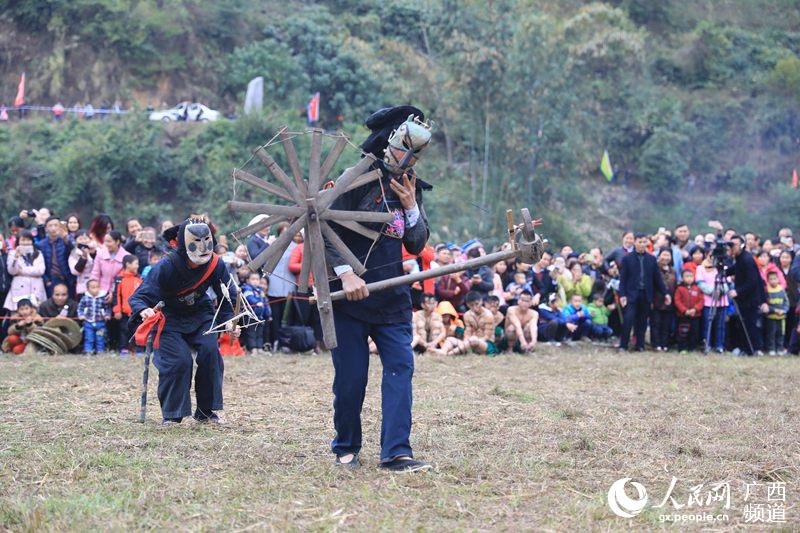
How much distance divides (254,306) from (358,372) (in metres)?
7.65

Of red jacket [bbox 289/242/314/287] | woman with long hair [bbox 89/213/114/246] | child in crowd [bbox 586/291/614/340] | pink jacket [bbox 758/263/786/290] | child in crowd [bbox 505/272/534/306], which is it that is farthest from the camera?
child in crowd [bbox 586/291/614/340]

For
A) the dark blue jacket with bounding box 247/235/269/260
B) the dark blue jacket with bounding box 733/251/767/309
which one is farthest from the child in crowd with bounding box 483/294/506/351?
the dark blue jacket with bounding box 733/251/767/309

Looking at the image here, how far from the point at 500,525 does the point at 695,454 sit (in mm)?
2329

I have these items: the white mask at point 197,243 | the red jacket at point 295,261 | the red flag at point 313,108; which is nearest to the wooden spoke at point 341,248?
the white mask at point 197,243

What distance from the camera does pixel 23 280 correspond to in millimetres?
13695

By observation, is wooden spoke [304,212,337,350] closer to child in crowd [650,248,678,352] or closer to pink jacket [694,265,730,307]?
child in crowd [650,248,678,352]

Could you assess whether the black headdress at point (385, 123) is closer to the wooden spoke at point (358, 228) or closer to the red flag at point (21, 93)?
the wooden spoke at point (358, 228)

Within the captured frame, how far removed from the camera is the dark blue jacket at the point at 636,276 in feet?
50.4

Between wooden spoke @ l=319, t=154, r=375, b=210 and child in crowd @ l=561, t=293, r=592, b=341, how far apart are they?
33.1 ft

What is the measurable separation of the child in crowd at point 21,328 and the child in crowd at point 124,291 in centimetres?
105

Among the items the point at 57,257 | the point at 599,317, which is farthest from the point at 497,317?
the point at 57,257

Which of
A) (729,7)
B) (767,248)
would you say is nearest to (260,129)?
(767,248)

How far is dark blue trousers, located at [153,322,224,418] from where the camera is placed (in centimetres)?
791

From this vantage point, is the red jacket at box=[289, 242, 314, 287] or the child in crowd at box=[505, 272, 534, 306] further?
the child in crowd at box=[505, 272, 534, 306]
